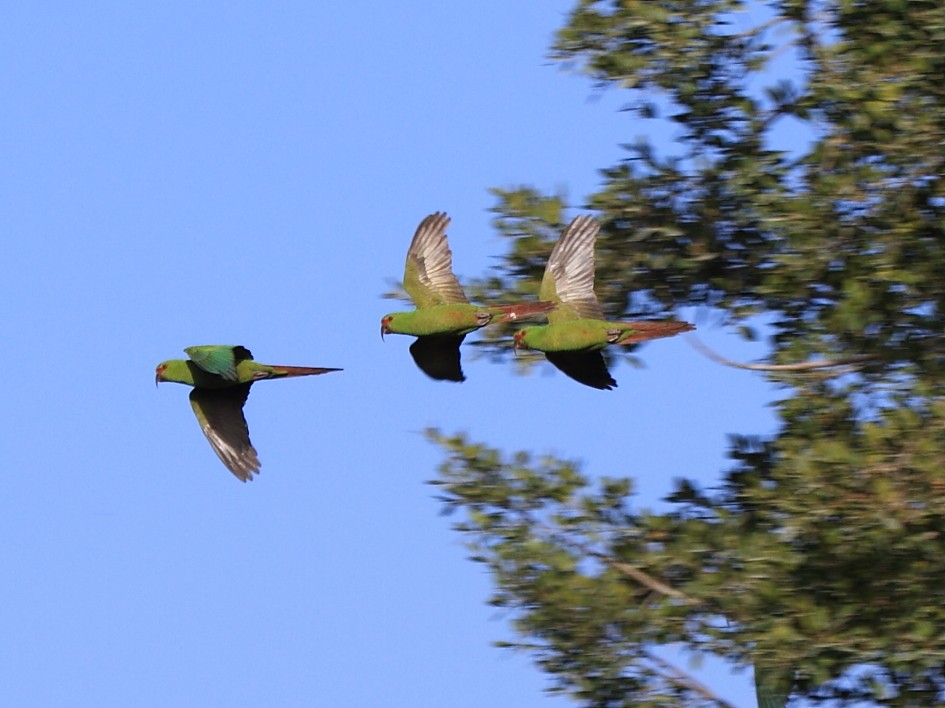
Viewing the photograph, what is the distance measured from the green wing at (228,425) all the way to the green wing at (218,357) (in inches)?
24.7

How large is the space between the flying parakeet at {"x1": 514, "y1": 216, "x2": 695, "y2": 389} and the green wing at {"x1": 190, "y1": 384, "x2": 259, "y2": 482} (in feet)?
6.22

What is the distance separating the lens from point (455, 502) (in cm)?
1086

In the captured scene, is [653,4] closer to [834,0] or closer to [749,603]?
[834,0]

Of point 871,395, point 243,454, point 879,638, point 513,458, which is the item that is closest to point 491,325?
point 513,458

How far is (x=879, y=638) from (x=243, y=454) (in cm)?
423

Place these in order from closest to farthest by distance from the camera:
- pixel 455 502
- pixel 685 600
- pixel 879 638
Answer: pixel 879 638, pixel 685 600, pixel 455 502

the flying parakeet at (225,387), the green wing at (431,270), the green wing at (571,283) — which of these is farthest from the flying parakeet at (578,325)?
the flying parakeet at (225,387)

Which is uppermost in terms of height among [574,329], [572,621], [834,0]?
[834,0]

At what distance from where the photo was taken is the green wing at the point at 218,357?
10.4 metres

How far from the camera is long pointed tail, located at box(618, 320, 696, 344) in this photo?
1065 cm

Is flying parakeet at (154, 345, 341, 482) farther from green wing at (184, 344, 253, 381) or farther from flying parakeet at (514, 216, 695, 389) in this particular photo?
flying parakeet at (514, 216, 695, 389)

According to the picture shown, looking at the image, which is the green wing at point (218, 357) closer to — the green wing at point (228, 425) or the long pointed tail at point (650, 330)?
the green wing at point (228, 425)

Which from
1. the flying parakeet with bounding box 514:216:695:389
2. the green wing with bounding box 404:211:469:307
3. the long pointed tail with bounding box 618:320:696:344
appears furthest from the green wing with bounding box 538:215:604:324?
the green wing with bounding box 404:211:469:307

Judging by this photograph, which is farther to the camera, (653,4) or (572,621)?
(653,4)
